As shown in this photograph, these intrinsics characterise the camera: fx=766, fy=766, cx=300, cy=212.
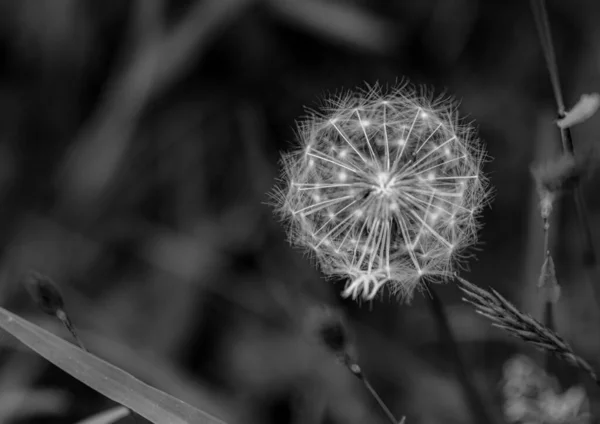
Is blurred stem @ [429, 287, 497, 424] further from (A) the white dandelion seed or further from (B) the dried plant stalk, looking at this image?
(B) the dried plant stalk

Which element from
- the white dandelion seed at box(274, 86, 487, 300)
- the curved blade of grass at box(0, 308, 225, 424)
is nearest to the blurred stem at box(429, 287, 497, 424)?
the white dandelion seed at box(274, 86, 487, 300)

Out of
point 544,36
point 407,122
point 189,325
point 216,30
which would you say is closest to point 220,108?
point 216,30

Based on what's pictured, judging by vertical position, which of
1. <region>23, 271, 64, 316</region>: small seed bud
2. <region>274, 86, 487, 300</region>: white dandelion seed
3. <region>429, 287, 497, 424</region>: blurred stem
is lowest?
<region>23, 271, 64, 316</region>: small seed bud

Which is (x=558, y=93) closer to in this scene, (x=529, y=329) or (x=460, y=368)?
(x=529, y=329)

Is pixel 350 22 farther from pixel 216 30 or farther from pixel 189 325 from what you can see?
pixel 189 325

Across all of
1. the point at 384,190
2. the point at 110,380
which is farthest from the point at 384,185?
the point at 110,380
